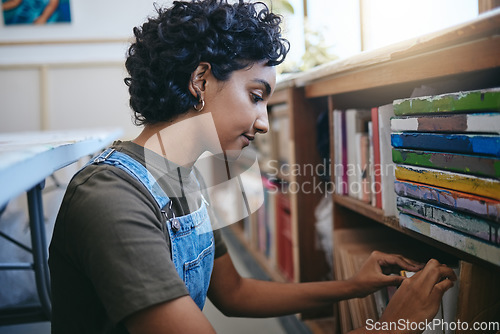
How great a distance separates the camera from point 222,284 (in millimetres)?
1036

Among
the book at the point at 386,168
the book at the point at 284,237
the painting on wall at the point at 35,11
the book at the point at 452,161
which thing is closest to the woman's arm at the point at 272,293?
the book at the point at 386,168

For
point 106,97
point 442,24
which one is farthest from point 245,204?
point 442,24

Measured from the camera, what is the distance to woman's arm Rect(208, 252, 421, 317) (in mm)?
947

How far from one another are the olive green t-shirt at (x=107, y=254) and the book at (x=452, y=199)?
461 millimetres

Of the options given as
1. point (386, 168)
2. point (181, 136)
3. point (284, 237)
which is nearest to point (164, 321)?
point (181, 136)

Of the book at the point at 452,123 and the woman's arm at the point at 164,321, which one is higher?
the book at the point at 452,123

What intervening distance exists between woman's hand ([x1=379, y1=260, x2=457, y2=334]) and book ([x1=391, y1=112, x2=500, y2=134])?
244 mm

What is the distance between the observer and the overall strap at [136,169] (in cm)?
75

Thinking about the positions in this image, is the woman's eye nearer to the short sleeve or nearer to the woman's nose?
the woman's nose

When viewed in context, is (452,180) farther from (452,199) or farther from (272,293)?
(272,293)

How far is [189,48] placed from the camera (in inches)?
33.2

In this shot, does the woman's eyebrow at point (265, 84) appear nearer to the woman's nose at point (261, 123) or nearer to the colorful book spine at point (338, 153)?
the woman's nose at point (261, 123)

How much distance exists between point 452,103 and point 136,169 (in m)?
0.55

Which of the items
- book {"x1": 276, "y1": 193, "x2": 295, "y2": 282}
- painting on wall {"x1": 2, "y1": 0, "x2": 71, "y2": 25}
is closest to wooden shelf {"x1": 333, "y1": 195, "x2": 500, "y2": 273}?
book {"x1": 276, "y1": 193, "x2": 295, "y2": 282}
